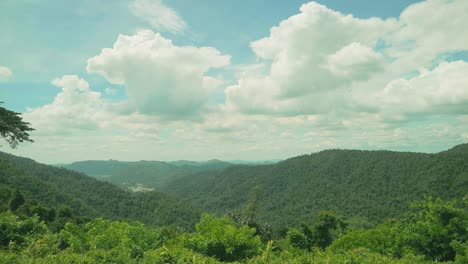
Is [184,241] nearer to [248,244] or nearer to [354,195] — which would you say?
[248,244]

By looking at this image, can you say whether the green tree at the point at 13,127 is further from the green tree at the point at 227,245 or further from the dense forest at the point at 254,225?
the green tree at the point at 227,245

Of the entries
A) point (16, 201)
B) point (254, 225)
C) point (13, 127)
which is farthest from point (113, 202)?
point (13, 127)

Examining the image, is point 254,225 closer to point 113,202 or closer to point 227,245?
point 227,245

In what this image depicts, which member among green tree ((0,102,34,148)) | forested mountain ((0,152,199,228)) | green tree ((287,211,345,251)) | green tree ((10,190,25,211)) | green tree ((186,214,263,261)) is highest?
green tree ((0,102,34,148))

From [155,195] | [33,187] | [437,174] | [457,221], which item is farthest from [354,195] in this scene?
[457,221]

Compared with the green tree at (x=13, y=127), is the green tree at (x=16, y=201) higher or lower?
lower

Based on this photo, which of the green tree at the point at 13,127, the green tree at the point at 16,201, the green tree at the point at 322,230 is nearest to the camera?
the green tree at the point at 13,127

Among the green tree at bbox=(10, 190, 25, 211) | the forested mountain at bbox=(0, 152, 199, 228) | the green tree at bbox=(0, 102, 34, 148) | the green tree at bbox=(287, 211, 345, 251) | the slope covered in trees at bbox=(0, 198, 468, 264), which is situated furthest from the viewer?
the forested mountain at bbox=(0, 152, 199, 228)

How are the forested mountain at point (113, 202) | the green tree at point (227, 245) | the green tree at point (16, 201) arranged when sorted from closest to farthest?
the green tree at point (227, 245) < the green tree at point (16, 201) < the forested mountain at point (113, 202)

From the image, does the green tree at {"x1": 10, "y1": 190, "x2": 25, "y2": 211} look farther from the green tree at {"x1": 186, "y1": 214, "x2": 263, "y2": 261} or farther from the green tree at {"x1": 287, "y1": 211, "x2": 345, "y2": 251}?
the green tree at {"x1": 186, "y1": 214, "x2": 263, "y2": 261}

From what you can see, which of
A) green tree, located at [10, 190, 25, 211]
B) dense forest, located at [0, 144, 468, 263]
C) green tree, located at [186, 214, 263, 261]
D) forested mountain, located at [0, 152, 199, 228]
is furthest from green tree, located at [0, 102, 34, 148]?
forested mountain, located at [0, 152, 199, 228]

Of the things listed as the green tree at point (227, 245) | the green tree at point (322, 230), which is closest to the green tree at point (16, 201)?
the green tree at point (322, 230)

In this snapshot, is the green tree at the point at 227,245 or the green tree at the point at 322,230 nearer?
the green tree at the point at 227,245

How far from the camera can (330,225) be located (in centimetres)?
6091
